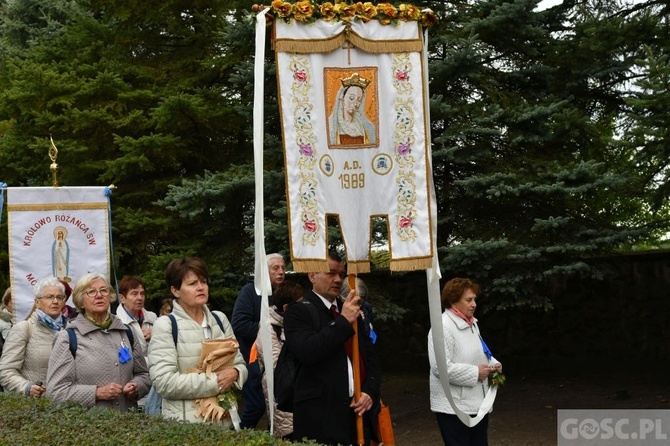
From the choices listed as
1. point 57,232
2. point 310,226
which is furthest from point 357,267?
point 57,232

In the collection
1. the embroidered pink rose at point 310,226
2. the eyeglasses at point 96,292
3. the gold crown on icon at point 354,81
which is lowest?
the eyeglasses at point 96,292

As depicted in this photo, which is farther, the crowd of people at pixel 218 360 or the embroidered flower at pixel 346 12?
the embroidered flower at pixel 346 12

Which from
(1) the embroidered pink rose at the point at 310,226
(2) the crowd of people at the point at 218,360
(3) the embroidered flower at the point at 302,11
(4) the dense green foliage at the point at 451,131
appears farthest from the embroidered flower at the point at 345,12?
(4) the dense green foliage at the point at 451,131

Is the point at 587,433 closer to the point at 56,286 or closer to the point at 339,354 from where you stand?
the point at 339,354

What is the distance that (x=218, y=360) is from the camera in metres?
5.58

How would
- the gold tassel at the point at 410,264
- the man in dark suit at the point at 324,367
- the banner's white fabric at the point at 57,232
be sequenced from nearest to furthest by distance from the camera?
the man in dark suit at the point at 324,367, the gold tassel at the point at 410,264, the banner's white fabric at the point at 57,232

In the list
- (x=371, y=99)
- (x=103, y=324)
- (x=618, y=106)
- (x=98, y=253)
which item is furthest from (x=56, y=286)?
(x=618, y=106)

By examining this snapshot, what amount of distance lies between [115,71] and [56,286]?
550 cm

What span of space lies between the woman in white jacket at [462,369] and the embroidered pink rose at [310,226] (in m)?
1.40

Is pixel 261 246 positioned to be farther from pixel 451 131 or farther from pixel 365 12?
pixel 451 131

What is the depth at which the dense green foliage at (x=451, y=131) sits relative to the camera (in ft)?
30.5

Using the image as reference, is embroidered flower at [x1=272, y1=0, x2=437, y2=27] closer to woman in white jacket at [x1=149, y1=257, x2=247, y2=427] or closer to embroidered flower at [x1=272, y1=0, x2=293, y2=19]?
embroidered flower at [x1=272, y1=0, x2=293, y2=19]

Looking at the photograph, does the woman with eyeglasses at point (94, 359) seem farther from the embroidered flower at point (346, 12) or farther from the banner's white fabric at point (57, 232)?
the banner's white fabric at point (57, 232)

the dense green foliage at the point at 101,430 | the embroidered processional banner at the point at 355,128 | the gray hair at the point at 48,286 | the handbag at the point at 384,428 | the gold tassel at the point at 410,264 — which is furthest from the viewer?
the gray hair at the point at 48,286
